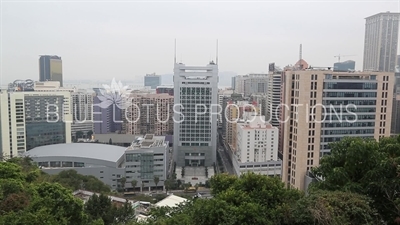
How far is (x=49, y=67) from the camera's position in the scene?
3020cm

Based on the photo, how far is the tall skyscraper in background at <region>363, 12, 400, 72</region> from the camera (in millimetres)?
14164

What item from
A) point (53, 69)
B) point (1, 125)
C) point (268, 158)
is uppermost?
point (53, 69)

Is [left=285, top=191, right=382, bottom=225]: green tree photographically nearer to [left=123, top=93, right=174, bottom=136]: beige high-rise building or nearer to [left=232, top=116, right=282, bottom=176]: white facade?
[left=232, top=116, right=282, bottom=176]: white facade

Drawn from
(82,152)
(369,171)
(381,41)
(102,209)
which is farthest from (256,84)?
(369,171)

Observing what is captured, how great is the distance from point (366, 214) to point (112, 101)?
19489mm

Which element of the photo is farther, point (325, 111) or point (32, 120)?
point (32, 120)

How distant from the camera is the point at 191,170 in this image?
50.6 feet

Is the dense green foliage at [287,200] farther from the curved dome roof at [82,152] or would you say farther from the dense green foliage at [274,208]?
the curved dome roof at [82,152]

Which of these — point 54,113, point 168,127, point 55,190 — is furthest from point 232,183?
point 168,127

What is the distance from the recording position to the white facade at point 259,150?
13250mm

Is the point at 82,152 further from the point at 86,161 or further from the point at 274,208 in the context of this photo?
the point at 274,208

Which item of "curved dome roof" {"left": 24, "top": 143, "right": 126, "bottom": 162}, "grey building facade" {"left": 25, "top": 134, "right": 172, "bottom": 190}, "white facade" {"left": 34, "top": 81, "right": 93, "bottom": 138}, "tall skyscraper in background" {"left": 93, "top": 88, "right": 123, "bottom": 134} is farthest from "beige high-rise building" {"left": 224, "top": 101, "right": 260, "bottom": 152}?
"white facade" {"left": 34, "top": 81, "right": 93, "bottom": 138}

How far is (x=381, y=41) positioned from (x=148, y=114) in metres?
13.2

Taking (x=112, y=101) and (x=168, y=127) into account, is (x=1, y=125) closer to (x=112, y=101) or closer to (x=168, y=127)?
(x=112, y=101)
